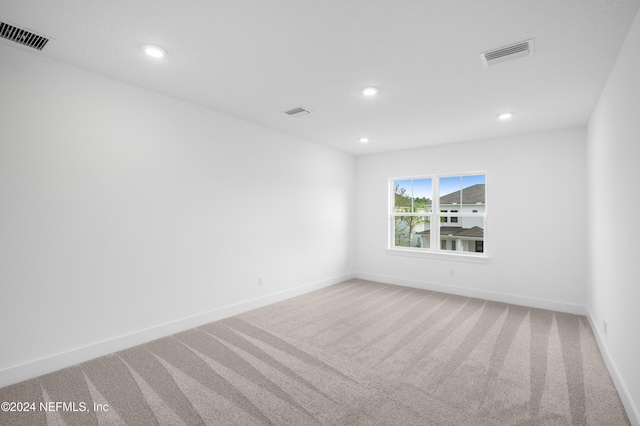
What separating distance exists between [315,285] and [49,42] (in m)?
4.52

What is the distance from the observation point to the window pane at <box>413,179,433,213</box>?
5.67m

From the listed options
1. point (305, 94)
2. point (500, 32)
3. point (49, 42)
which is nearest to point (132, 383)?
point (49, 42)

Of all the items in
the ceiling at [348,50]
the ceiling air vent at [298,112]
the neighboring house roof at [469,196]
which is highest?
the ceiling air vent at [298,112]

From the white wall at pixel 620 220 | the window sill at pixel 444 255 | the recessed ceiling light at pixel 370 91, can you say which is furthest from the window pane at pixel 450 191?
the recessed ceiling light at pixel 370 91

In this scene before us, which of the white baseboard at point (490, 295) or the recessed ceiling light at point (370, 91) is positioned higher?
the recessed ceiling light at point (370, 91)

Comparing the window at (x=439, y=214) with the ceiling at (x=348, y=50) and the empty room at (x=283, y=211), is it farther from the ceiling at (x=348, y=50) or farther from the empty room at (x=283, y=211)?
the ceiling at (x=348, y=50)

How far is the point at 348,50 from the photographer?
235 centimetres

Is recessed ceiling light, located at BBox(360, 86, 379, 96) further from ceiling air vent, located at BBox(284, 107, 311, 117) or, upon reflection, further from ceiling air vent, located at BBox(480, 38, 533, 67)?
ceiling air vent, located at BBox(480, 38, 533, 67)

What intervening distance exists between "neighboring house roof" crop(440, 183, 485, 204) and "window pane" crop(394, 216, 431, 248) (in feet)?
1.74

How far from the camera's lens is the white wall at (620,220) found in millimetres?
1957

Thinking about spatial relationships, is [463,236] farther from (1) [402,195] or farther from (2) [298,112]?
(2) [298,112]

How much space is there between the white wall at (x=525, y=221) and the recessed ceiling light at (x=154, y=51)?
450 centimetres

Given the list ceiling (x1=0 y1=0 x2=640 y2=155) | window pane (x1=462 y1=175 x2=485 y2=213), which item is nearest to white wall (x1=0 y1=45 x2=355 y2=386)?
ceiling (x1=0 y1=0 x2=640 y2=155)

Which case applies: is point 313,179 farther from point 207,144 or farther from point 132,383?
point 132,383
